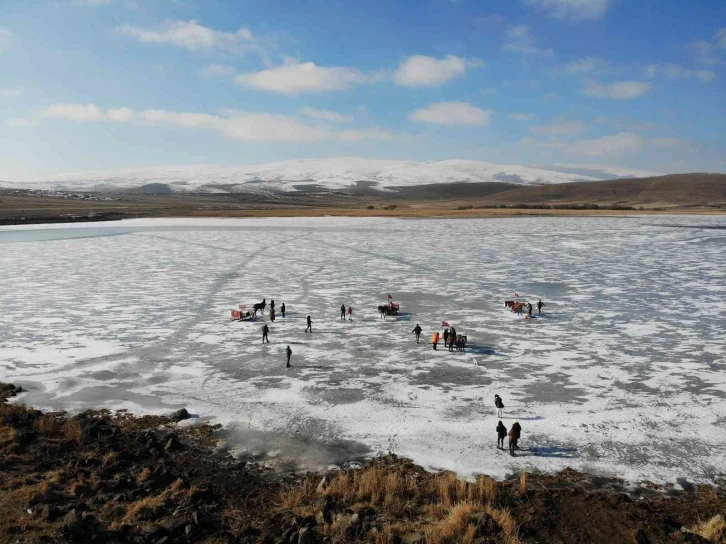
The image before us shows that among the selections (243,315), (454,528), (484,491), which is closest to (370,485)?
(454,528)

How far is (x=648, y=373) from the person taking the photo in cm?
1542

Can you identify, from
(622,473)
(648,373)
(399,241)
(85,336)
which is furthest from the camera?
(399,241)

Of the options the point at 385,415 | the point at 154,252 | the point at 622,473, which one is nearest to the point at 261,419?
the point at 385,415

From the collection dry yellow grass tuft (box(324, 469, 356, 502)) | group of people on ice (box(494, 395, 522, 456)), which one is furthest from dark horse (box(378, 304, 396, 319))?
dry yellow grass tuft (box(324, 469, 356, 502))

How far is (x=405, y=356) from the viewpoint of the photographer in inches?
689

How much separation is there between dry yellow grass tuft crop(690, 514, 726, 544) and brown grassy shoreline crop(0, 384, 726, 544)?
0.07ft

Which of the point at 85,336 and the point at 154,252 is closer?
the point at 85,336

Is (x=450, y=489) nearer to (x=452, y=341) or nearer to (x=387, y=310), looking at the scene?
(x=452, y=341)

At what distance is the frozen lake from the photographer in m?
11.7

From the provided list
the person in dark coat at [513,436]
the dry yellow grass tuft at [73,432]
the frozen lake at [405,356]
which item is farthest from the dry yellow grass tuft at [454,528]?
the dry yellow grass tuft at [73,432]

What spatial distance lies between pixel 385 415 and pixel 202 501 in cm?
498

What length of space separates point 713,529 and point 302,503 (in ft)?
22.5

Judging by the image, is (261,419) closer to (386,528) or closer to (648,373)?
(386,528)

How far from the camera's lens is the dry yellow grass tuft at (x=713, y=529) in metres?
8.27
